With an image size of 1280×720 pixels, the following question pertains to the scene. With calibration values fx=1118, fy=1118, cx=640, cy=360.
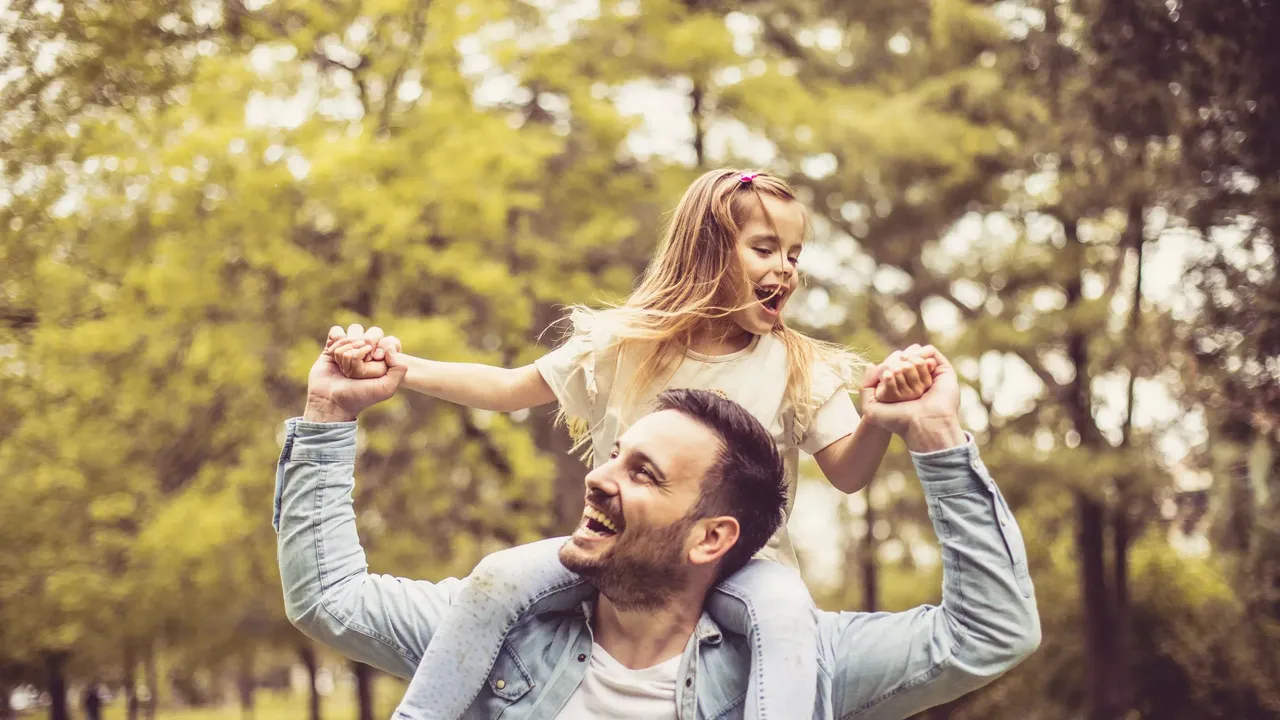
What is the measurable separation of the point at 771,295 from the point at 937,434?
0.82 metres

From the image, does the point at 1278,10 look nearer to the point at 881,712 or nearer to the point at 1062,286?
the point at 881,712

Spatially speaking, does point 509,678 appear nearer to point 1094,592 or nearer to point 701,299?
point 701,299

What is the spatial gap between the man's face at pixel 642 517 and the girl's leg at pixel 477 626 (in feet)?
0.46

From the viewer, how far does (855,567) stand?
23203 millimetres

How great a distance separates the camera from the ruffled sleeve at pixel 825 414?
2635 millimetres

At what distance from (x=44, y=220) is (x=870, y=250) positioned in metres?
8.72

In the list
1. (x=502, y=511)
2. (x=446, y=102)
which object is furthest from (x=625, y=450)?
(x=502, y=511)

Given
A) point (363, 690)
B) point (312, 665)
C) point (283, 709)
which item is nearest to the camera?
point (363, 690)

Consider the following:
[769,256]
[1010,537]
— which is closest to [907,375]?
[1010,537]

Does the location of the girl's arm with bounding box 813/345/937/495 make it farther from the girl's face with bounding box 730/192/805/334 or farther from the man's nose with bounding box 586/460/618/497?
the man's nose with bounding box 586/460/618/497

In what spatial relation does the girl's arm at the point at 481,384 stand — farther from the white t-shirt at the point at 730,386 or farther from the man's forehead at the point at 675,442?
the man's forehead at the point at 675,442

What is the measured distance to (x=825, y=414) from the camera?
2.66 meters

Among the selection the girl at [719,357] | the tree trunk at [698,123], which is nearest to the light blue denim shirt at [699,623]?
the girl at [719,357]

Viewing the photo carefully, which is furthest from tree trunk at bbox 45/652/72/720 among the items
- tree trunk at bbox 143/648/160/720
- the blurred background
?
tree trunk at bbox 143/648/160/720
